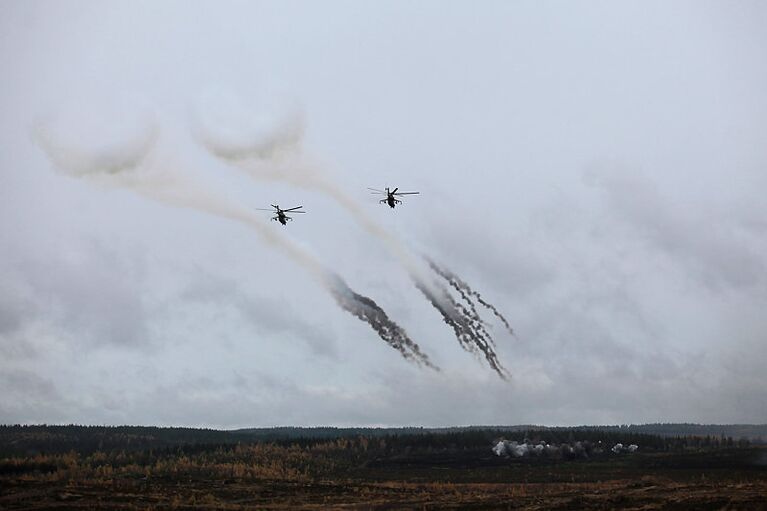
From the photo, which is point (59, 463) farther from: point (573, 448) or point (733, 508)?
point (733, 508)

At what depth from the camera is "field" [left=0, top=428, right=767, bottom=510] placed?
94.7 m

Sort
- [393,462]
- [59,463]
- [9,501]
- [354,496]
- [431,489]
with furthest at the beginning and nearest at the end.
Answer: [393,462], [59,463], [431,489], [354,496], [9,501]

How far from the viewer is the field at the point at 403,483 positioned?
311 ft

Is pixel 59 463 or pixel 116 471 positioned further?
pixel 59 463

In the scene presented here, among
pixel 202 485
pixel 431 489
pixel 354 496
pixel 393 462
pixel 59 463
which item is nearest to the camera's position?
pixel 354 496

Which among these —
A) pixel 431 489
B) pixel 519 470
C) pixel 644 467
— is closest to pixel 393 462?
pixel 519 470

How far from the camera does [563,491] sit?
11106 cm

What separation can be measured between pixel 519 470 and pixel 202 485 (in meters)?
66.5

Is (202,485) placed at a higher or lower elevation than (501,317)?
lower

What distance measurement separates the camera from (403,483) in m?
136

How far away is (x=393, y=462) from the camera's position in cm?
19388

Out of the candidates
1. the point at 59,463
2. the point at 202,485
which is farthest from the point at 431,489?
the point at 59,463

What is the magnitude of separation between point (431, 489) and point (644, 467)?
189 ft

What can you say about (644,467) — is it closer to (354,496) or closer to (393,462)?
(393,462)
